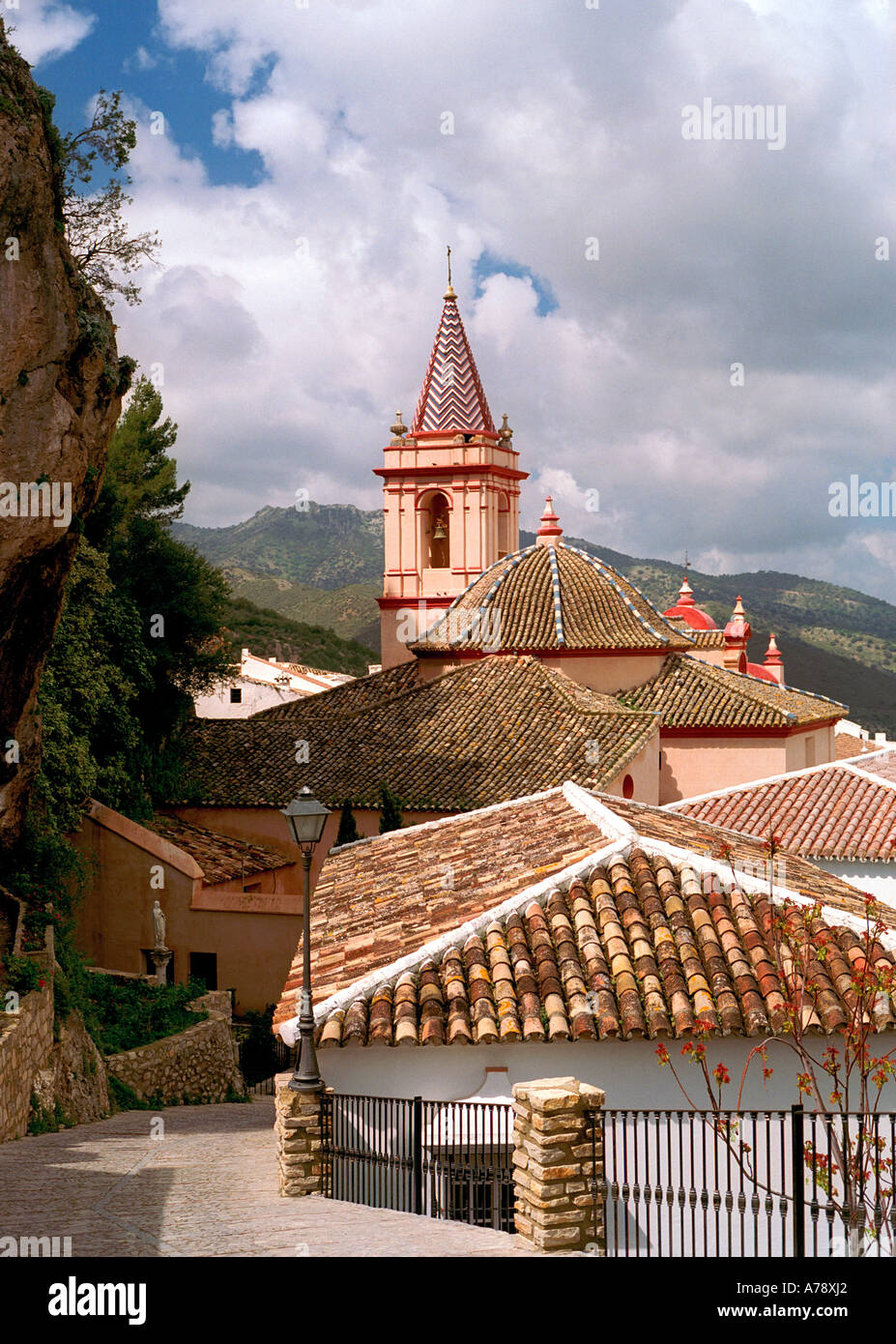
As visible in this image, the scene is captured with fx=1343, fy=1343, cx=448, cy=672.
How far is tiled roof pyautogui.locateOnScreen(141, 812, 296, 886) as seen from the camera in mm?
23328

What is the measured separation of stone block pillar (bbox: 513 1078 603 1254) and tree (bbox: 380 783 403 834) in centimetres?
1529

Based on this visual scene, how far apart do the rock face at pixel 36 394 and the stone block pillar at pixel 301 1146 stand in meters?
7.17

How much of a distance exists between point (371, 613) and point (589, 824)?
90.1 metres

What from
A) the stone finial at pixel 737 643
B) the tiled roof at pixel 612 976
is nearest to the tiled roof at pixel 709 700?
the stone finial at pixel 737 643

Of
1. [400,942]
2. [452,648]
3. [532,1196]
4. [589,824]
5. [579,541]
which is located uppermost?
[579,541]

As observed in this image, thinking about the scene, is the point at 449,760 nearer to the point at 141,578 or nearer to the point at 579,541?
the point at 141,578

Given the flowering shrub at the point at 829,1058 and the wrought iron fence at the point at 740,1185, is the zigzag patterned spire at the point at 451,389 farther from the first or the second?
the wrought iron fence at the point at 740,1185

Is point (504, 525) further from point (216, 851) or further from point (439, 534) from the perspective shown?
point (216, 851)

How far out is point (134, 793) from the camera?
933 inches

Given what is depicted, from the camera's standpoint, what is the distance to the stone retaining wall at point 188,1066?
56.7 feet

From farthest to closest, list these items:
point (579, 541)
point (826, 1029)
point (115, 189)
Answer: point (579, 541)
point (115, 189)
point (826, 1029)

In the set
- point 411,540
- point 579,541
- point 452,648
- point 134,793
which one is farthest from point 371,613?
point 134,793

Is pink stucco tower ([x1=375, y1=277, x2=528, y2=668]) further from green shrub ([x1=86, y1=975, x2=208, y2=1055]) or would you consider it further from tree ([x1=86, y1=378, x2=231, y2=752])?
green shrub ([x1=86, y1=975, x2=208, y2=1055])

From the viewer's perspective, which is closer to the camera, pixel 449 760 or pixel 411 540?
pixel 449 760
